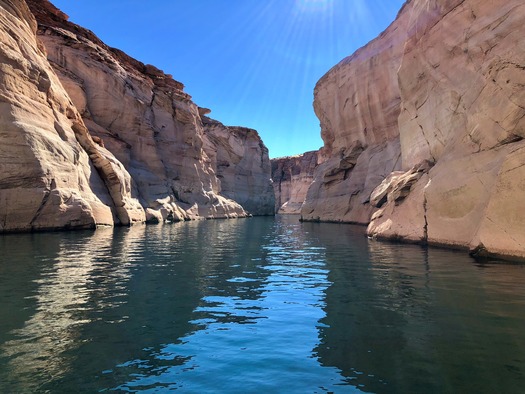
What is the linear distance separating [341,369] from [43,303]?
5915 mm

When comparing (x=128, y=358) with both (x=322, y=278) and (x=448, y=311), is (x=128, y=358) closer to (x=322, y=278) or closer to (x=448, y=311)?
(x=448, y=311)

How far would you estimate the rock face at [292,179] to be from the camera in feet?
388

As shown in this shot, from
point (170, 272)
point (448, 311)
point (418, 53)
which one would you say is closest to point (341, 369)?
point (448, 311)

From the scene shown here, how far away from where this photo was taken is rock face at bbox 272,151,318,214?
118375 mm

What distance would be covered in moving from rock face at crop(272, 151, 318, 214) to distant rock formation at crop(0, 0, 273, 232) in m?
52.7

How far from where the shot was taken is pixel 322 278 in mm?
10539

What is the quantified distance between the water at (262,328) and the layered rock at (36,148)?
11100 millimetres

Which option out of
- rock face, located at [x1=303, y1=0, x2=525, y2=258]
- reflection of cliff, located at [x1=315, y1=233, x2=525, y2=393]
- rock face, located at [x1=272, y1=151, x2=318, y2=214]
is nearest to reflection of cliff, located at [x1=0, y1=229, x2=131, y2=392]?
reflection of cliff, located at [x1=315, y1=233, x2=525, y2=393]

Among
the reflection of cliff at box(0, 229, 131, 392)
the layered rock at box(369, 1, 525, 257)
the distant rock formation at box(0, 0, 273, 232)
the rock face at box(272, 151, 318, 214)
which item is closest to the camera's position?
the reflection of cliff at box(0, 229, 131, 392)

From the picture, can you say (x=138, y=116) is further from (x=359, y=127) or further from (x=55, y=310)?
(x=55, y=310)

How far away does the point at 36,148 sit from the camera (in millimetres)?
22047

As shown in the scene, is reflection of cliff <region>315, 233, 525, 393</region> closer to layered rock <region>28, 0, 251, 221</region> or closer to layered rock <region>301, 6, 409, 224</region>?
layered rock <region>301, 6, 409, 224</region>

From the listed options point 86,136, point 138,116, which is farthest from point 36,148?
point 138,116

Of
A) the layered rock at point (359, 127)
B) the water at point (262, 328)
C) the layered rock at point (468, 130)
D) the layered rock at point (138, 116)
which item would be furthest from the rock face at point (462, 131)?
the layered rock at point (138, 116)
